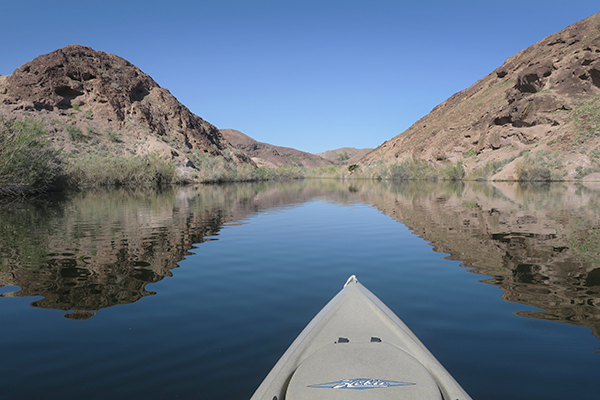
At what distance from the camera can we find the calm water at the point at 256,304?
3.13 meters

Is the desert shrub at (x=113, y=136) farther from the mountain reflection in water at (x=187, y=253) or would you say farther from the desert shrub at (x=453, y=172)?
the desert shrub at (x=453, y=172)

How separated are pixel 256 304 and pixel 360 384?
2779 millimetres

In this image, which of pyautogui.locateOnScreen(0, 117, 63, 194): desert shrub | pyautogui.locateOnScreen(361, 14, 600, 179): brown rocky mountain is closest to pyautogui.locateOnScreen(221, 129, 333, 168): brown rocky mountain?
pyautogui.locateOnScreen(361, 14, 600, 179): brown rocky mountain

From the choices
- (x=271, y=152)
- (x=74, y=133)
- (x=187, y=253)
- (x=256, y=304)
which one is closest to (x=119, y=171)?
(x=74, y=133)

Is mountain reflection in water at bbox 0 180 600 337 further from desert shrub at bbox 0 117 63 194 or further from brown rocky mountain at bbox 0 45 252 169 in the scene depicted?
brown rocky mountain at bbox 0 45 252 169

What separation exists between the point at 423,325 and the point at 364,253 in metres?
4.01

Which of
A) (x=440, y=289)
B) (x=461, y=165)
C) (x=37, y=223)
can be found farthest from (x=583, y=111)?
(x=37, y=223)

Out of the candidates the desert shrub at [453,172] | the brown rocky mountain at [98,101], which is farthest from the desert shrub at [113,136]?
the desert shrub at [453,172]

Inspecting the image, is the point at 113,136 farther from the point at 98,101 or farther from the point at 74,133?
the point at 98,101

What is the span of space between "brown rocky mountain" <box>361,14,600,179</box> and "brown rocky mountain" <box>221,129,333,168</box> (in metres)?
86.9

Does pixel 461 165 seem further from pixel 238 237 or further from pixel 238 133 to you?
pixel 238 133

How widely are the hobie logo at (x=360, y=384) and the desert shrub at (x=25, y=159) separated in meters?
21.6

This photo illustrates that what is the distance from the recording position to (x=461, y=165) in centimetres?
5941

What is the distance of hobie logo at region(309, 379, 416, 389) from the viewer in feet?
7.43
